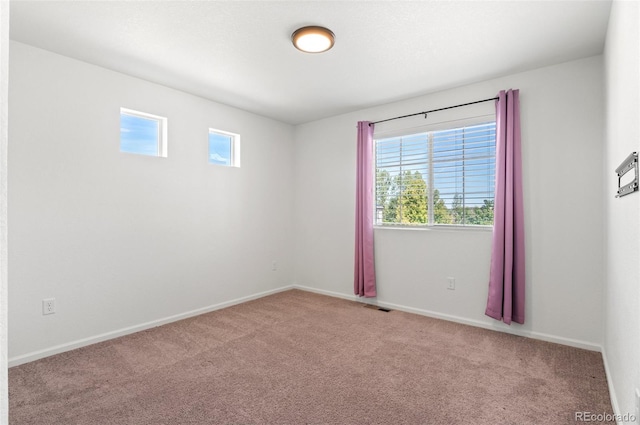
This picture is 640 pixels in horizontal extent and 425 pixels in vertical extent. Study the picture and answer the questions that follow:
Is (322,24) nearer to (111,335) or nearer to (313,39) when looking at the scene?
(313,39)

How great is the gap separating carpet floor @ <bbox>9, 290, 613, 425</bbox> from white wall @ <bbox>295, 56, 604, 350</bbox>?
314 millimetres

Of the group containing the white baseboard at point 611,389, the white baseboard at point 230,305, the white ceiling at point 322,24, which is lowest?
the white baseboard at point 230,305

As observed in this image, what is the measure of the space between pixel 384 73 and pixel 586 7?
152 centimetres

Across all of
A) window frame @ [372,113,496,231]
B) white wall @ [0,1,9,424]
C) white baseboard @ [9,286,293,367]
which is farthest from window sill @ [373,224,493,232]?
white wall @ [0,1,9,424]

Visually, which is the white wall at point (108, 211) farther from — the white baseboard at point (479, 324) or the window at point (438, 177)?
the window at point (438, 177)

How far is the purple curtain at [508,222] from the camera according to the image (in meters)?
3.08

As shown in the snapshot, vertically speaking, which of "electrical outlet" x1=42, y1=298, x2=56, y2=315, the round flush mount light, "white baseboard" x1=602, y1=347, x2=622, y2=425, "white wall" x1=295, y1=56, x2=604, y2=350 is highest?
the round flush mount light

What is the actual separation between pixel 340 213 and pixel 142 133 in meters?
2.57

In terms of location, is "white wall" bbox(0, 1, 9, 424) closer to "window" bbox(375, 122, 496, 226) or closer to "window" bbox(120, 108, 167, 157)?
"window" bbox(120, 108, 167, 157)

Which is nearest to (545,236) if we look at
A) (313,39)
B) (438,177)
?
(438,177)

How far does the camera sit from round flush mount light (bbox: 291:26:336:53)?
2.38m

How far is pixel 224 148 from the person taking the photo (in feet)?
14.0

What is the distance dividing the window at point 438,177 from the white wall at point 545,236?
0.65 ft

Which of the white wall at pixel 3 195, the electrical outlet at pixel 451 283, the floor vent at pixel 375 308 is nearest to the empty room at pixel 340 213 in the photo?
the electrical outlet at pixel 451 283
